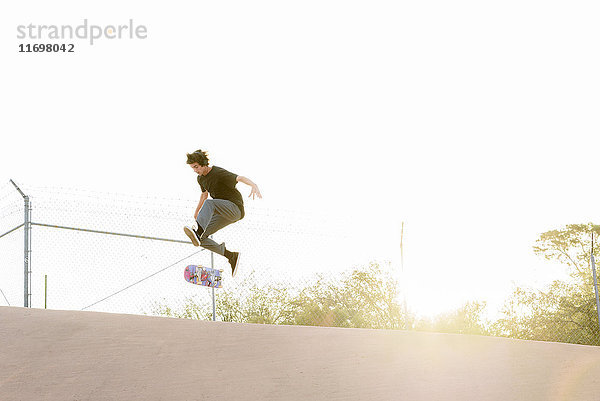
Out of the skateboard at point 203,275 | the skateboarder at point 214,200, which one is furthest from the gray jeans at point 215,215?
the skateboard at point 203,275

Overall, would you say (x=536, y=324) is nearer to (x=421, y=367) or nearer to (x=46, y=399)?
(x=421, y=367)

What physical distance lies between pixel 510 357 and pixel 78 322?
16.9 feet

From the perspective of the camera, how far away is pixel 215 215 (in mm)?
7582

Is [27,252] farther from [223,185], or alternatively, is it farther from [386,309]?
[386,309]

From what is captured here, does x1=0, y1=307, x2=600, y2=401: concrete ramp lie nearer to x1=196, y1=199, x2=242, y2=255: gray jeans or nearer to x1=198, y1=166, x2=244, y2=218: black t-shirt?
x1=196, y1=199, x2=242, y2=255: gray jeans

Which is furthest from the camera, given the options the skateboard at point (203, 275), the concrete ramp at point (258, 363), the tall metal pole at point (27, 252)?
the skateboard at point (203, 275)

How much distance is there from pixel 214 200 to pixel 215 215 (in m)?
0.18

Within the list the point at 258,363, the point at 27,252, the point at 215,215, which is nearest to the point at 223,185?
the point at 215,215

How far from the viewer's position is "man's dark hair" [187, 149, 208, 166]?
294 inches

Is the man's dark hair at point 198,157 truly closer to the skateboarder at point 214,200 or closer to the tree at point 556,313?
the skateboarder at point 214,200

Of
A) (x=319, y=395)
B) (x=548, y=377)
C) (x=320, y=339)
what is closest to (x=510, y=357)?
(x=548, y=377)

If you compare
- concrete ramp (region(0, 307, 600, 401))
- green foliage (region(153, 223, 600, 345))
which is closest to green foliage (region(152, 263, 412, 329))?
green foliage (region(153, 223, 600, 345))

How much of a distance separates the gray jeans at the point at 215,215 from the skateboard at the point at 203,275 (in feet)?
7.46

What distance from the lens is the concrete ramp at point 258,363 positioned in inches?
241
